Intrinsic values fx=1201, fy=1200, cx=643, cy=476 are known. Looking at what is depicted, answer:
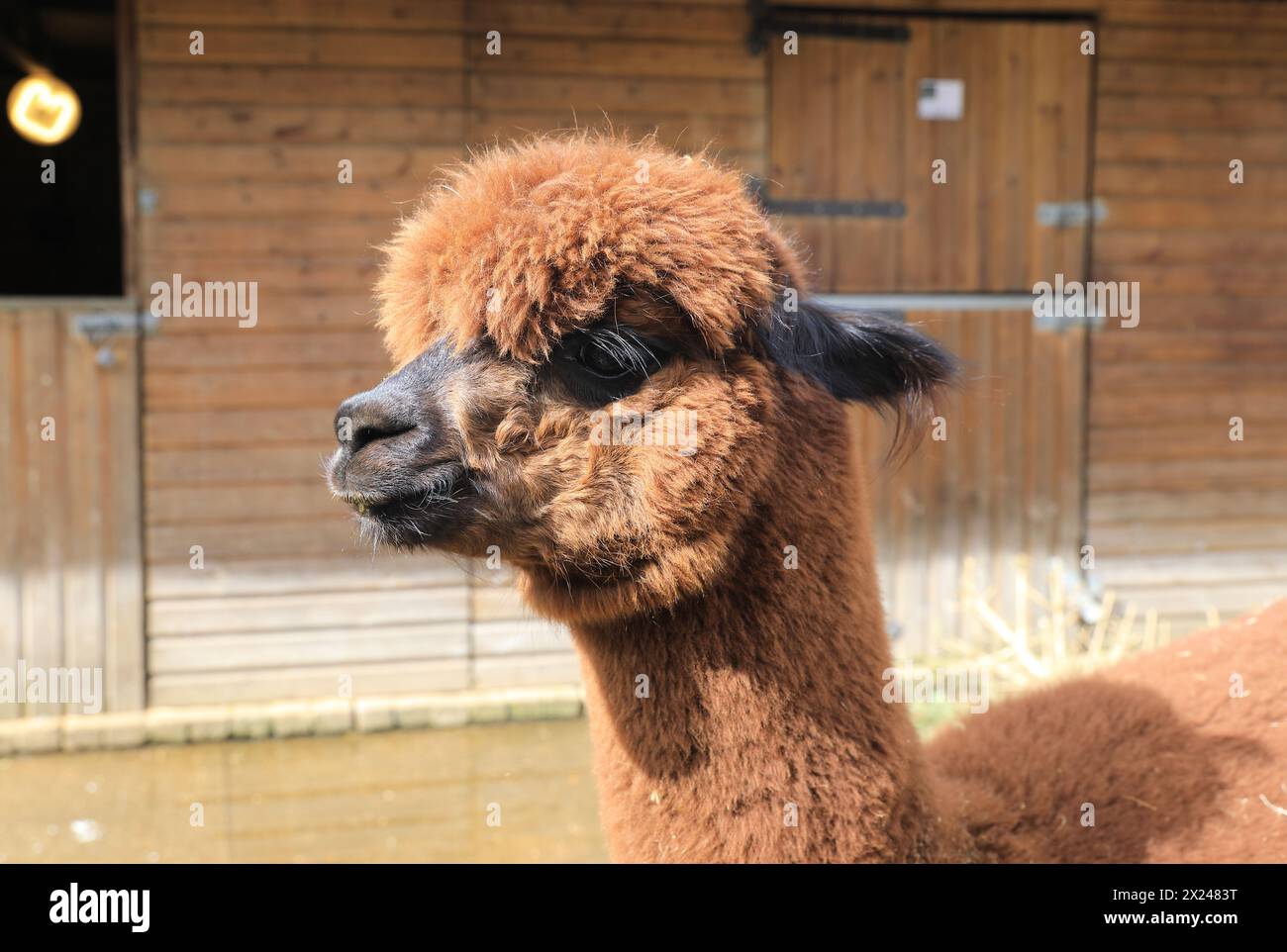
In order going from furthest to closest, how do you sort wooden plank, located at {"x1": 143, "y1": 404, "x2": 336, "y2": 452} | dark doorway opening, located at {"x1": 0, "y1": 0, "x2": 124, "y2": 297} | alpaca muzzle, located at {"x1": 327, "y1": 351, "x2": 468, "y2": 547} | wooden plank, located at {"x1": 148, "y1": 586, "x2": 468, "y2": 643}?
dark doorway opening, located at {"x1": 0, "y1": 0, "x2": 124, "y2": 297}, wooden plank, located at {"x1": 148, "y1": 586, "x2": 468, "y2": 643}, wooden plank, located at {"x1": 143, "y1": 404, "x2": 336, "y2": 452}, alpaca muzzle, located at {"x1": 327, "y1": 351, "x2": 468, "y2": 547}

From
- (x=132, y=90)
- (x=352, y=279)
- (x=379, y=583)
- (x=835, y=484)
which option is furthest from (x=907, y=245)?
(x=835, y=484)

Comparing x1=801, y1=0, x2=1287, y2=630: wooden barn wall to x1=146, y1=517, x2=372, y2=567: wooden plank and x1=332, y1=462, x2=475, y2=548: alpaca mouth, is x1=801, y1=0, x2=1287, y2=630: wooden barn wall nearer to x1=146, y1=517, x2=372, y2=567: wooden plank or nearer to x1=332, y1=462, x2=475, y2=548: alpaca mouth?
x1=146, y1=517, x2=372, y2=567: wooden plank

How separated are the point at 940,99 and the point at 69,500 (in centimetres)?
482

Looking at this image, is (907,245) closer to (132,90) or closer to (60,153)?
(132,90)

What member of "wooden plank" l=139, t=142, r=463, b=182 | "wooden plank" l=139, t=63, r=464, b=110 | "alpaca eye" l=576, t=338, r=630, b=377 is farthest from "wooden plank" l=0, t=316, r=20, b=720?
"alpaca eye" l=576, t=338, r=630, b=377

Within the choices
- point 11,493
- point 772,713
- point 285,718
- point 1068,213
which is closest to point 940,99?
point 1068,213

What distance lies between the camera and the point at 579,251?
1971 mm

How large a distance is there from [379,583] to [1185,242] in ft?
15.8

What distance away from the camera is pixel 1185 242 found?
22.1 ft

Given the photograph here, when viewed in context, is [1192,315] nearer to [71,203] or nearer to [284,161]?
[284,161]

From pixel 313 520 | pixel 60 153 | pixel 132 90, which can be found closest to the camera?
pixel 132 90

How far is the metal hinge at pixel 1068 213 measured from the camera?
6465mm

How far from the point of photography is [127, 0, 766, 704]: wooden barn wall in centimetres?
571

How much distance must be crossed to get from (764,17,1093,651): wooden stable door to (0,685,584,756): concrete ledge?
203cm
